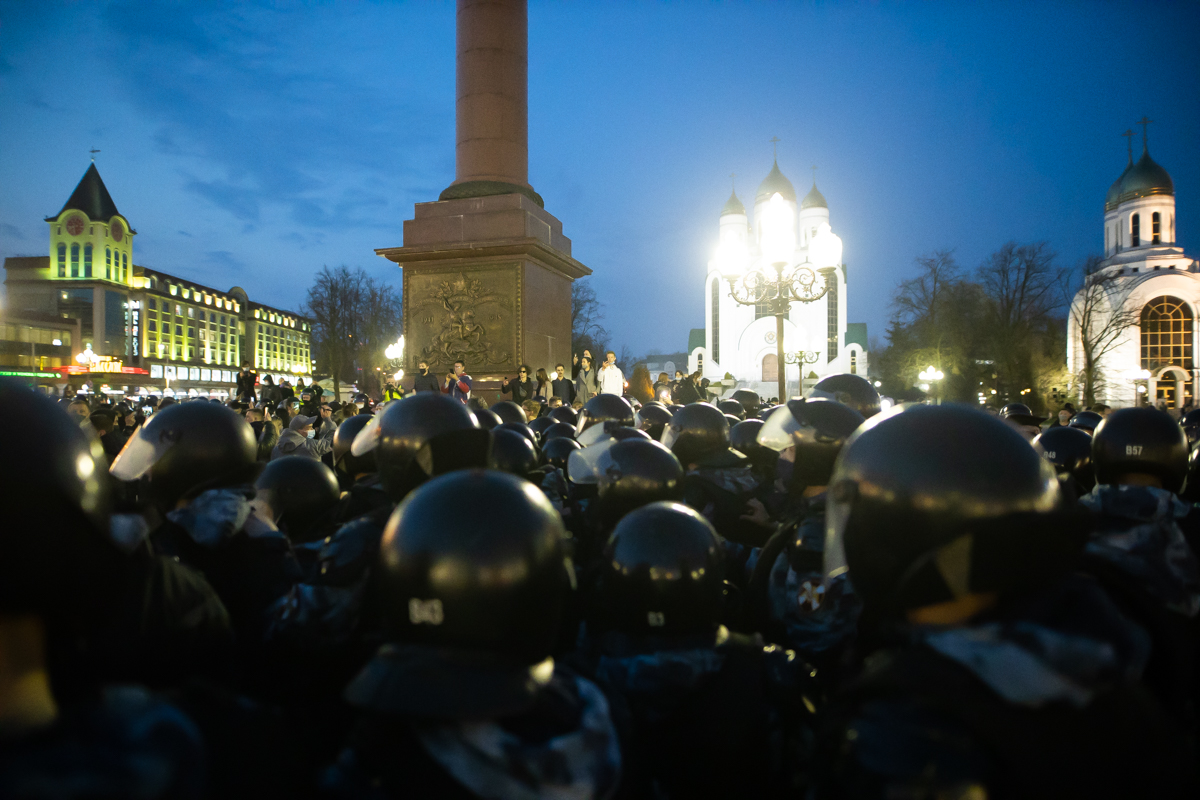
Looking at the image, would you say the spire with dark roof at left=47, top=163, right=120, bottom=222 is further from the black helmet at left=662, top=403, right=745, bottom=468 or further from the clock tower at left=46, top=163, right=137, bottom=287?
the black helmet at left=662, top=403, right=745, bottom=468

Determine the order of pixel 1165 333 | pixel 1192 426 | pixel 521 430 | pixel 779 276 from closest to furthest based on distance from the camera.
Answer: pixel 521 430
pixel 1192 426
pixel 779 276
pixel 1165 333

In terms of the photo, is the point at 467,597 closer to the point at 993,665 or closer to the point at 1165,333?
the point at 993,665

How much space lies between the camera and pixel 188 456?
2893 millimetres

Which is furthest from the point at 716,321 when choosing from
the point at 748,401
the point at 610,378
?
the point at 748,401

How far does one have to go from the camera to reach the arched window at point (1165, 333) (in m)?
54.0

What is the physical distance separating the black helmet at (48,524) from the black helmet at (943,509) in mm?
1511

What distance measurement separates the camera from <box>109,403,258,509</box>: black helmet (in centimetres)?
289

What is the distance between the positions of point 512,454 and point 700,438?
5.77ft

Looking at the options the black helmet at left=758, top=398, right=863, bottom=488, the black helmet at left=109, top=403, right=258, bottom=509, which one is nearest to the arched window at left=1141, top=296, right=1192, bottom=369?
the black helmet at left=758, top=398, right=863, bottom=488

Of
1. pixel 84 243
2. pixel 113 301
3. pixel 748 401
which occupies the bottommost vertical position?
pixel 748 401

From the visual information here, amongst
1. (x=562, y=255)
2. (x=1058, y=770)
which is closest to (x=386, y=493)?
(x=1058, y=770)

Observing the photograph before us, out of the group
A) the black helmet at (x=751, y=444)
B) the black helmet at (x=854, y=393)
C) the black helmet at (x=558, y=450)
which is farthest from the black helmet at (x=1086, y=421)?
the black helmet at (x=558, y=450)

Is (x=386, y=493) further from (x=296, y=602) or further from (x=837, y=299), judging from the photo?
(x=837, y=299)

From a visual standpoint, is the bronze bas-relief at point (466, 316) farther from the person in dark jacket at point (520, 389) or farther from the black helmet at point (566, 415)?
the black helmet at point (566, 415)
